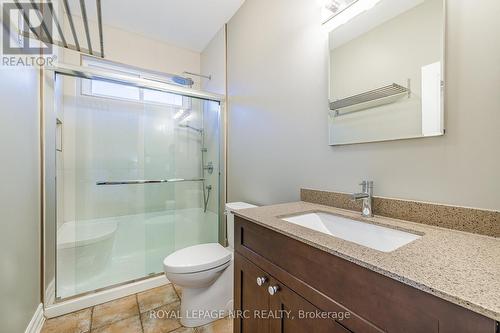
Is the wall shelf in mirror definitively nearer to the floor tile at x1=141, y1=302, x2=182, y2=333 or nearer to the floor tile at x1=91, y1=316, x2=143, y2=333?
the floor tile at x1=141, y1=302, x2=182, y2=333

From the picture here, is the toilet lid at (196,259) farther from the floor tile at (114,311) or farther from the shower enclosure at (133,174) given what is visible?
the shower enclosure at (133,174)

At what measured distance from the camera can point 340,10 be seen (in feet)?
3.89

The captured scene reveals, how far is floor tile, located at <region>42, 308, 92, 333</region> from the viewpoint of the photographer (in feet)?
4.62

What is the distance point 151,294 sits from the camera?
183 cm

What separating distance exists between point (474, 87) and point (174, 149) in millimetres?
2292

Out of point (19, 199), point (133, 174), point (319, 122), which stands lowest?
point (19, 199)

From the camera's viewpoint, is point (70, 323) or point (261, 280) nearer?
point (261, 280)

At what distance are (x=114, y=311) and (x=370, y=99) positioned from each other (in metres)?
2.21

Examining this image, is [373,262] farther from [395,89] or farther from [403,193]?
[395,89]

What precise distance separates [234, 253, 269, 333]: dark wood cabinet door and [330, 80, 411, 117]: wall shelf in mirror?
36.8 inches

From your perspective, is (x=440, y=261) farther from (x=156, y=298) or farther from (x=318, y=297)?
(x=156, y=298)

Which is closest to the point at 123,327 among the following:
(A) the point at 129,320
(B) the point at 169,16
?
(A) the point at 129,320

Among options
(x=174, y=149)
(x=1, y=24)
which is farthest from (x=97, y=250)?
(x=1, y=24)

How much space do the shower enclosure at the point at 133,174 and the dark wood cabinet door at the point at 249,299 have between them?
129 cm
